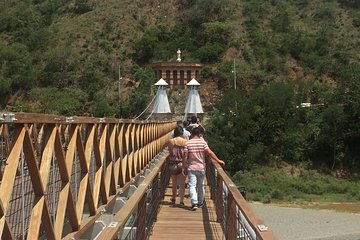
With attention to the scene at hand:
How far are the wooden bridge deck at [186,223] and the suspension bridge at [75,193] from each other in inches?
0.5

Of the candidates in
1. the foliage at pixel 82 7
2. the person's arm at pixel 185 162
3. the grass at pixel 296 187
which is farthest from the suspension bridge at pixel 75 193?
the foliage at pixel 82 7

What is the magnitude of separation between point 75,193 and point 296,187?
3277 centimetres

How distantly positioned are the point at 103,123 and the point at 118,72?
51.5 m

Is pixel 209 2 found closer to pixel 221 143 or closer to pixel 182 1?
pixel 182 1

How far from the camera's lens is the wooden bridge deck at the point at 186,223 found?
6730 mm

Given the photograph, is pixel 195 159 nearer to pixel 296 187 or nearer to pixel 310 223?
pixel 310 223

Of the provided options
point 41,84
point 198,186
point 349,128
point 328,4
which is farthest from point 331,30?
point 198,186

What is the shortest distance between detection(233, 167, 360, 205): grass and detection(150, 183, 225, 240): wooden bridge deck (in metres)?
26.0

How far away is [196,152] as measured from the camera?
26.2 feet

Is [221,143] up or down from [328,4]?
down

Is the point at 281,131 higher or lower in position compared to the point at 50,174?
lower

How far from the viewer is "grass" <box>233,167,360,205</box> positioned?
34.3 m

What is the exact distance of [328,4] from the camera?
7156cm

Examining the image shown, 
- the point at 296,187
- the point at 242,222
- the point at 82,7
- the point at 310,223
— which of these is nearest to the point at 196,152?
the point at 242,222
